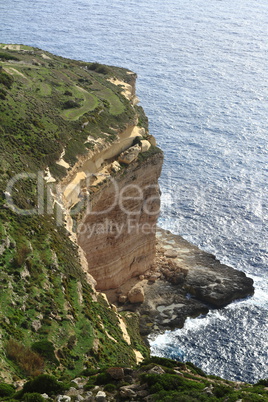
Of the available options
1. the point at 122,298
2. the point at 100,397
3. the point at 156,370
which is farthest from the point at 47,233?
the point at 122,298

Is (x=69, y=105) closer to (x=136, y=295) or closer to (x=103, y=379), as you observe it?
(x=136, y=295)

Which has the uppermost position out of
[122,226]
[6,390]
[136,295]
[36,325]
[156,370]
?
[156,370]

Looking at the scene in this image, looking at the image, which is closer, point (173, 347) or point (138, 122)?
point (173, 347)

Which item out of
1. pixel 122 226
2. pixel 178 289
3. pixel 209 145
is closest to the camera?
pixel 122 226

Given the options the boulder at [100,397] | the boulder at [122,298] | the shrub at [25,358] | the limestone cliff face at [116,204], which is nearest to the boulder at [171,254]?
the limestone cliff face at [116,204]

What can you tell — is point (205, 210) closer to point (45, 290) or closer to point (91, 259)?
point (91, 259)

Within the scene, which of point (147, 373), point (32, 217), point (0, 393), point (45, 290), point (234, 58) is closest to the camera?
point (0, 393)

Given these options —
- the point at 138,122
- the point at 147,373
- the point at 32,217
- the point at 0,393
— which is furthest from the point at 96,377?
the point at 138,122
